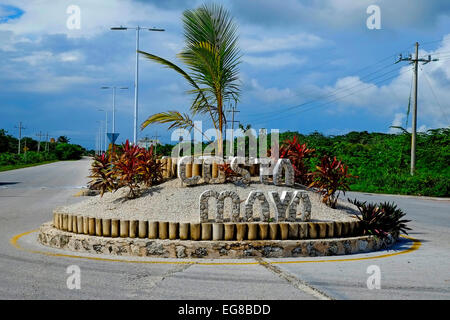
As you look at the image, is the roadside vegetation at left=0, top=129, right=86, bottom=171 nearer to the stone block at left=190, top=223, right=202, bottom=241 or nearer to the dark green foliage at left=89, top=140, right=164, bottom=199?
the dark green foliage at left=89, top=140, right=164, bottom=199

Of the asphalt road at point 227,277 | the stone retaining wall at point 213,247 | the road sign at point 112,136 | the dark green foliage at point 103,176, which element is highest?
the road sign at point 112,136

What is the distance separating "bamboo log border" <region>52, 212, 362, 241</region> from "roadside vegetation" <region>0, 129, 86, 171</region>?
52.5 m

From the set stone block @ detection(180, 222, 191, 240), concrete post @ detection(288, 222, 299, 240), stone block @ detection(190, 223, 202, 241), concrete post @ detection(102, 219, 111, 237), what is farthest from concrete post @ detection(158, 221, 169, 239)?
concrete post @ detection(288, 222, 299, 240)

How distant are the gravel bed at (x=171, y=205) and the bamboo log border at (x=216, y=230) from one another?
64 centimetres

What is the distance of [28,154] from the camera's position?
91.3 m

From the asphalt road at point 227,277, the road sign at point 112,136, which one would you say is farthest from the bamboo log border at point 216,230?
the road sign at point 112,136

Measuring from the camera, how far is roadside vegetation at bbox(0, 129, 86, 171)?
71688mm

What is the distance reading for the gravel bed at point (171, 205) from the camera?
9453 mm

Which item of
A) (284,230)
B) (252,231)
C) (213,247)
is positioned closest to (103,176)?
(213,247)

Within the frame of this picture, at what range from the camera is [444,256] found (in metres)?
8.83

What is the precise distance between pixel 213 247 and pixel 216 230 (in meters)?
0.33

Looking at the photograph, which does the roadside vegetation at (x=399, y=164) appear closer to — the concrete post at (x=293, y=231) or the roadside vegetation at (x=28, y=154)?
the concrete post at (x=293, y=231)

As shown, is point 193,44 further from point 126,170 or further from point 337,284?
point 337,284

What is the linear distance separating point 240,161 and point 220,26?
4.46 m
